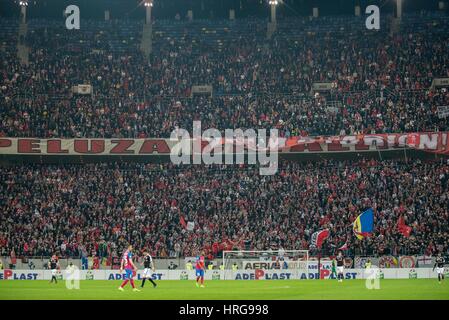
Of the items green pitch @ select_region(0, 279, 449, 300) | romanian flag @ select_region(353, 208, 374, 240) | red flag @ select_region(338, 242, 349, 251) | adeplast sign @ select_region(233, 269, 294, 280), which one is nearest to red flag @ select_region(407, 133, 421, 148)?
romanian flag @ select_region(353, 208, 374, 240)

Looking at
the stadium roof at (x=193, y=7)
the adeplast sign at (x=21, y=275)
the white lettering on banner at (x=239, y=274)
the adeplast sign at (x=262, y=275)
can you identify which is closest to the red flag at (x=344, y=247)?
the white lettering on banner at (x=239, y=274)

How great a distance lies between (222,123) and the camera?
2645 inches

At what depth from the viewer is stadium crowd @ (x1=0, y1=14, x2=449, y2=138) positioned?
6638 centimetres

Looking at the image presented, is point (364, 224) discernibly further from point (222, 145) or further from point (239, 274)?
point (222, 145)

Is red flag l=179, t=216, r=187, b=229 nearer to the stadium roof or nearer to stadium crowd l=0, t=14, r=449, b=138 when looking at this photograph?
stadium crowd l=0, t=14, r=449, b=138

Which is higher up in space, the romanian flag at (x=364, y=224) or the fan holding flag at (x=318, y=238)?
the romanian flag at (x=364, y=224)

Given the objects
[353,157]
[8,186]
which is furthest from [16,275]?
[353,157]

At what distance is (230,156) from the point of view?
2576 inches

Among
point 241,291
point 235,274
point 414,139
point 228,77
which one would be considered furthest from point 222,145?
point 241,291

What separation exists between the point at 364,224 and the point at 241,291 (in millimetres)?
18301

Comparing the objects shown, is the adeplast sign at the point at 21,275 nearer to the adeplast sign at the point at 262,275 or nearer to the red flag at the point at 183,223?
the red flag at the point at 183,223

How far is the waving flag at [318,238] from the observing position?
56991 millimetres

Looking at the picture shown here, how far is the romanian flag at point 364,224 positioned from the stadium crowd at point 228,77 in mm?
9826

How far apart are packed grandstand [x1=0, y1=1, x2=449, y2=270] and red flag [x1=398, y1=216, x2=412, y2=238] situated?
1.10ft
